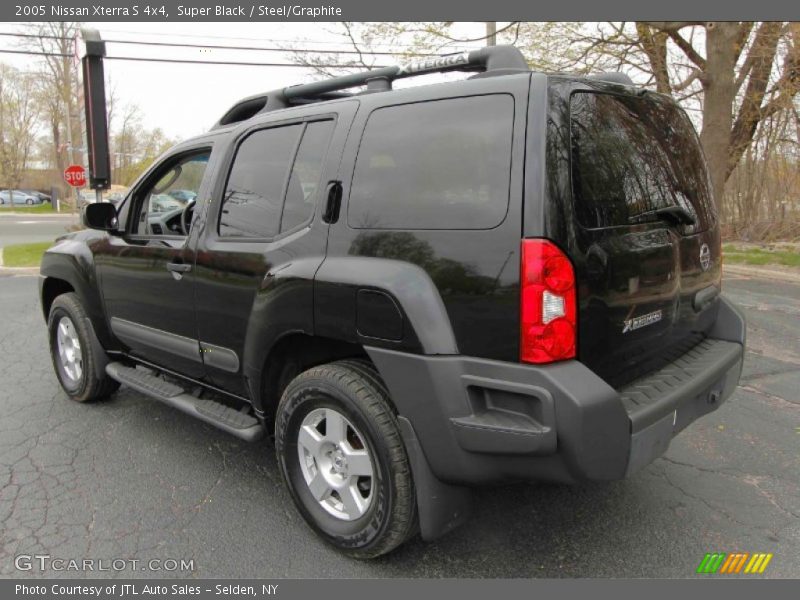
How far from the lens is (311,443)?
8.63ft

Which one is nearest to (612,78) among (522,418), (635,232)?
(635,232)

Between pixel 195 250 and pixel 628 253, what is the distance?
219 cm

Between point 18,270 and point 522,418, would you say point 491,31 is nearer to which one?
point 18,270

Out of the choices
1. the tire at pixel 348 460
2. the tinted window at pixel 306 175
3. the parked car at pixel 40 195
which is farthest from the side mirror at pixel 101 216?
the parked car at pixel 40 195

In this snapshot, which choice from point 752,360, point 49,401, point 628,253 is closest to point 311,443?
point 628,253

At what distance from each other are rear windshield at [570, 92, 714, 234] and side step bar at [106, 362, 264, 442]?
1.94 m

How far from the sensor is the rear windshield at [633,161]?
224cm

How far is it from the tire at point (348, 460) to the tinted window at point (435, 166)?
70 centimetres

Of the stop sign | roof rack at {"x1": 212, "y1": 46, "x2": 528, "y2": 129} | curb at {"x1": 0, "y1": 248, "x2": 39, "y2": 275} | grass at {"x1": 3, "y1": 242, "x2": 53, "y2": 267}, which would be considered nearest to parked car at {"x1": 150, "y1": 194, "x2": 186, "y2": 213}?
roof rack at {"x1": 212, "y1": 46, "x2": 528, "y2": 129}

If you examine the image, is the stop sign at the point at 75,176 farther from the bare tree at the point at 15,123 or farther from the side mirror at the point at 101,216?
the bare tree at the point at 15,123

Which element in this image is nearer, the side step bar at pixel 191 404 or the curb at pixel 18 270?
the side step bar at pixel 191 404
